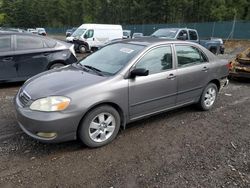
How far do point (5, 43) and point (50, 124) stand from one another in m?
4.76

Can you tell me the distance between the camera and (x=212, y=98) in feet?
18.8

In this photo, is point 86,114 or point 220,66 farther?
point 220,66

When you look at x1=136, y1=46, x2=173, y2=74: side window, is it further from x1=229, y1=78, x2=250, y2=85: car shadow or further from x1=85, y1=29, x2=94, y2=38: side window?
x1=85, y1=29, x2=94, y2=38: side window

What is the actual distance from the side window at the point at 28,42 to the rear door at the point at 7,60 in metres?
0.21

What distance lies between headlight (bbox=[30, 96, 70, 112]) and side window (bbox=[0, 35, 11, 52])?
431 cm

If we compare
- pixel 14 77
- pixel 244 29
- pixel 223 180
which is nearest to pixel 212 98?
pixel 223 180

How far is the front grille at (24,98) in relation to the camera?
12.0 feet

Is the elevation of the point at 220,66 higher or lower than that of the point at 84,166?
higher

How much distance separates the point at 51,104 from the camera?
137 inches

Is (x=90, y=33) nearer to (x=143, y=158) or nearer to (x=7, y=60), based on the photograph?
(x=7, y=60)

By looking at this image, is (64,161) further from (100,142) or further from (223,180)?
(223,180)

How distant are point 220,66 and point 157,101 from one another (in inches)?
80.8

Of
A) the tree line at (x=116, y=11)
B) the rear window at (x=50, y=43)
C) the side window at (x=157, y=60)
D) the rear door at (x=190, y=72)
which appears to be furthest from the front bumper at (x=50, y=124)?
the tree line at (x=116, y=11)

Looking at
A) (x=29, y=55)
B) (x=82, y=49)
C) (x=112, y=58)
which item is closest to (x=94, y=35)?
(x=82, y=49)
